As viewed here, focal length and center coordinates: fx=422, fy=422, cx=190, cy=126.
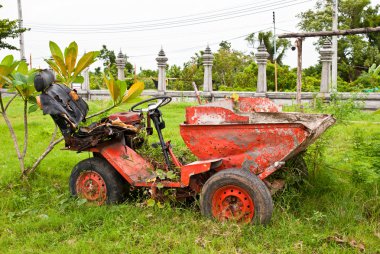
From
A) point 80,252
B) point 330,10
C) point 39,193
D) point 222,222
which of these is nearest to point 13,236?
point 80,252

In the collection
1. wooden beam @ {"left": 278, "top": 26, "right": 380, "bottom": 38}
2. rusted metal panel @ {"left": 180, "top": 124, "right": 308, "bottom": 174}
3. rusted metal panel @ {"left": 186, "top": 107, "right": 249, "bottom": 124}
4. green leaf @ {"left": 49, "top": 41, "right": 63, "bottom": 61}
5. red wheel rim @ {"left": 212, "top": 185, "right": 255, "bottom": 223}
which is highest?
wooden beam @ {"left": 278, "top": 26, "right": 380, "bottom": 38}

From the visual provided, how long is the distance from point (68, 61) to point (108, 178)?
1.56 meters

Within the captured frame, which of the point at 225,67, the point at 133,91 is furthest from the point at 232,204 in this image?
the point at 225,67

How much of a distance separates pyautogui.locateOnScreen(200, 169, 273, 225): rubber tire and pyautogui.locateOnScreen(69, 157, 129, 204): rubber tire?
3.67 feet

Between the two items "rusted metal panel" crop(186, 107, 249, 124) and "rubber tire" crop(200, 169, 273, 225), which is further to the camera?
"rusted metal panel" crop(186, 107, 249, 124)

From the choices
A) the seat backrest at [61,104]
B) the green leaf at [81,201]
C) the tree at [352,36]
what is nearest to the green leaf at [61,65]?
the seat backrest at [61,104]

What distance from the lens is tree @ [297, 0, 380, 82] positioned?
30.7m

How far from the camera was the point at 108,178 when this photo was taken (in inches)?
175

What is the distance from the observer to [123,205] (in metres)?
4.38

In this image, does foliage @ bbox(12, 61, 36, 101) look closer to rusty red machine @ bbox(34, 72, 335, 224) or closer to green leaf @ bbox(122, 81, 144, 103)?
rusty red machine @ bbox(34, 72, 335, 224)

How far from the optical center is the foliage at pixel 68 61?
16.1 feet

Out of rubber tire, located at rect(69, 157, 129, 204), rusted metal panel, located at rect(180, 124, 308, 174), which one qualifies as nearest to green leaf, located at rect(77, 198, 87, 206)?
rubber tire, located at rect(69, 157, 129, 204)

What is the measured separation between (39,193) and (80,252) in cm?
188

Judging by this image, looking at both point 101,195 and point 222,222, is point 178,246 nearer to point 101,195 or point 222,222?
point 222,222
